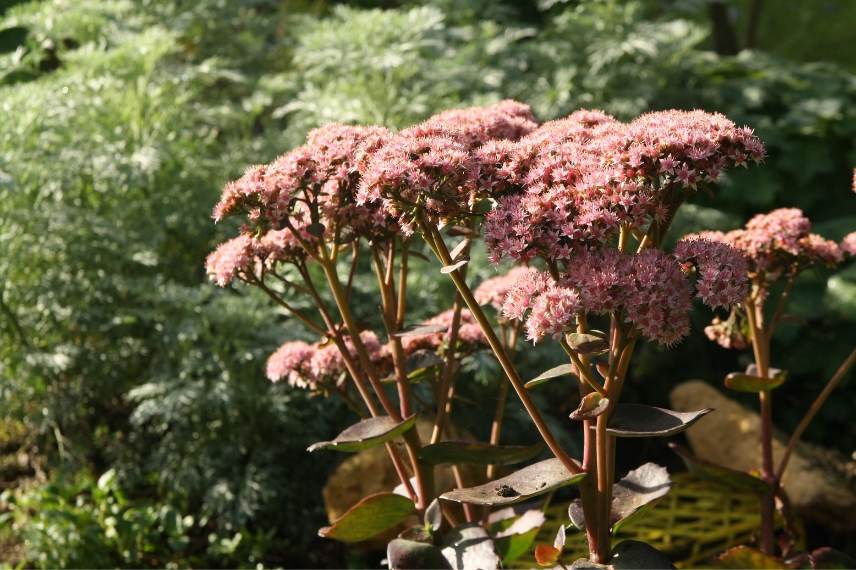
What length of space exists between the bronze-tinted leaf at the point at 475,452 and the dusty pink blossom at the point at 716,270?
49 cm

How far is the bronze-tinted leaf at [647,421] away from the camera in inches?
59.9

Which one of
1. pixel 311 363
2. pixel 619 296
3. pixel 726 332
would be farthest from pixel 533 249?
pixel 726 332

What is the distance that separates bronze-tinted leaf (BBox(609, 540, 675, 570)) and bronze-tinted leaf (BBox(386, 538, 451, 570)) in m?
0.35

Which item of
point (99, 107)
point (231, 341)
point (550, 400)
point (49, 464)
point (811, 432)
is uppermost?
point (99, 107)

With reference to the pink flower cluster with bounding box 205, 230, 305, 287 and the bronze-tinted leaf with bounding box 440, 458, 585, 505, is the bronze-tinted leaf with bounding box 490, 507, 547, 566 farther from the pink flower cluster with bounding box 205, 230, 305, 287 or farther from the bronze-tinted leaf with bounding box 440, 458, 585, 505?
the pink flower cluster with bounding box 205, 230, 305, 287

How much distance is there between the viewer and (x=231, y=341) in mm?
3312

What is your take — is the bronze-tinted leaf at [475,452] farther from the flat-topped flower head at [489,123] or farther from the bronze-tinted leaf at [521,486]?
the flat-topped flower head at [489,123]

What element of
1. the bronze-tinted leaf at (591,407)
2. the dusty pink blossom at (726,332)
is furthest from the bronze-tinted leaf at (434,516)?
the dusty pink blossom at (726,332)

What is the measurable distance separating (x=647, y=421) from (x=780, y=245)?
0.77 meters

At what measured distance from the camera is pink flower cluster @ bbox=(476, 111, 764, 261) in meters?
1.49

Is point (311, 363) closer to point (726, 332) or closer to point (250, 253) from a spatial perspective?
point (250, 253)

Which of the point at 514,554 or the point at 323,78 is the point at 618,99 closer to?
the point at 323,78

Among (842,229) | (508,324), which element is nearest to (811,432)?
(842,229)

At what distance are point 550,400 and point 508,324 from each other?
5.50 feet
